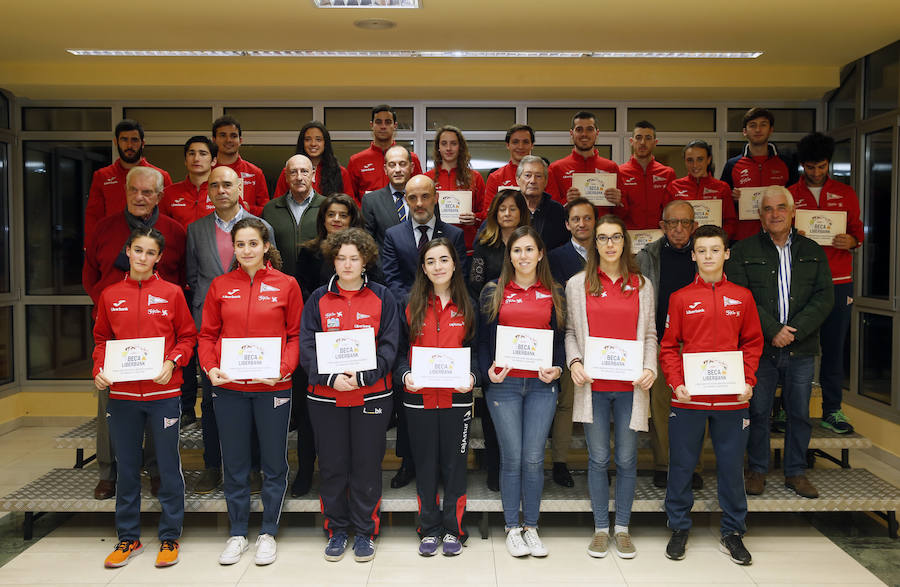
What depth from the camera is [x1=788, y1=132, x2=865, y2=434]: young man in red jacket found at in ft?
16.3

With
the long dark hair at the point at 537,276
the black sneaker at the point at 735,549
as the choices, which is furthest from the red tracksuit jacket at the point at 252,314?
A: the black sneaker at the point at 735,549

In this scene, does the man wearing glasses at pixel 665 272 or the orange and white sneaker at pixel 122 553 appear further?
the man wearing glasses at pixel 665 272

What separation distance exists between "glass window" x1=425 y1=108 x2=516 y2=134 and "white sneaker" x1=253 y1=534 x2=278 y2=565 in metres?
4.39

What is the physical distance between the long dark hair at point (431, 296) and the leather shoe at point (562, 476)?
3.96 feet

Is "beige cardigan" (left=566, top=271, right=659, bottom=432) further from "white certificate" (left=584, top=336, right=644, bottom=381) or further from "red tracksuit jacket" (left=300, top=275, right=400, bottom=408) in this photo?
"red tracksuit jacket" (left=300, top=275, right=400, bottom=408)

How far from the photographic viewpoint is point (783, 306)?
163 inches

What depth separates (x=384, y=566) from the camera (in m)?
3.73

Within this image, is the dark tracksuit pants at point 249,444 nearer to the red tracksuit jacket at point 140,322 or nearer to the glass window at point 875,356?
the red tracksuit jacket at point 140,322

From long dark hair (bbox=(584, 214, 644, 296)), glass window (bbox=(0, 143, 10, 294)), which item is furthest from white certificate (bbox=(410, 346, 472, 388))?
glass window (bbox=(0, 143, 10, 294))

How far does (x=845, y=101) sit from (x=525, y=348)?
475 centimetres

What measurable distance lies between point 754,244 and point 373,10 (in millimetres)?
2967

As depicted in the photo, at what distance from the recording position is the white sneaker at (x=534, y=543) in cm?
381

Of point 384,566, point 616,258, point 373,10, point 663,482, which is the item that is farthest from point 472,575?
point 373,10

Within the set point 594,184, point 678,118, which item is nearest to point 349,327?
point 594,184
